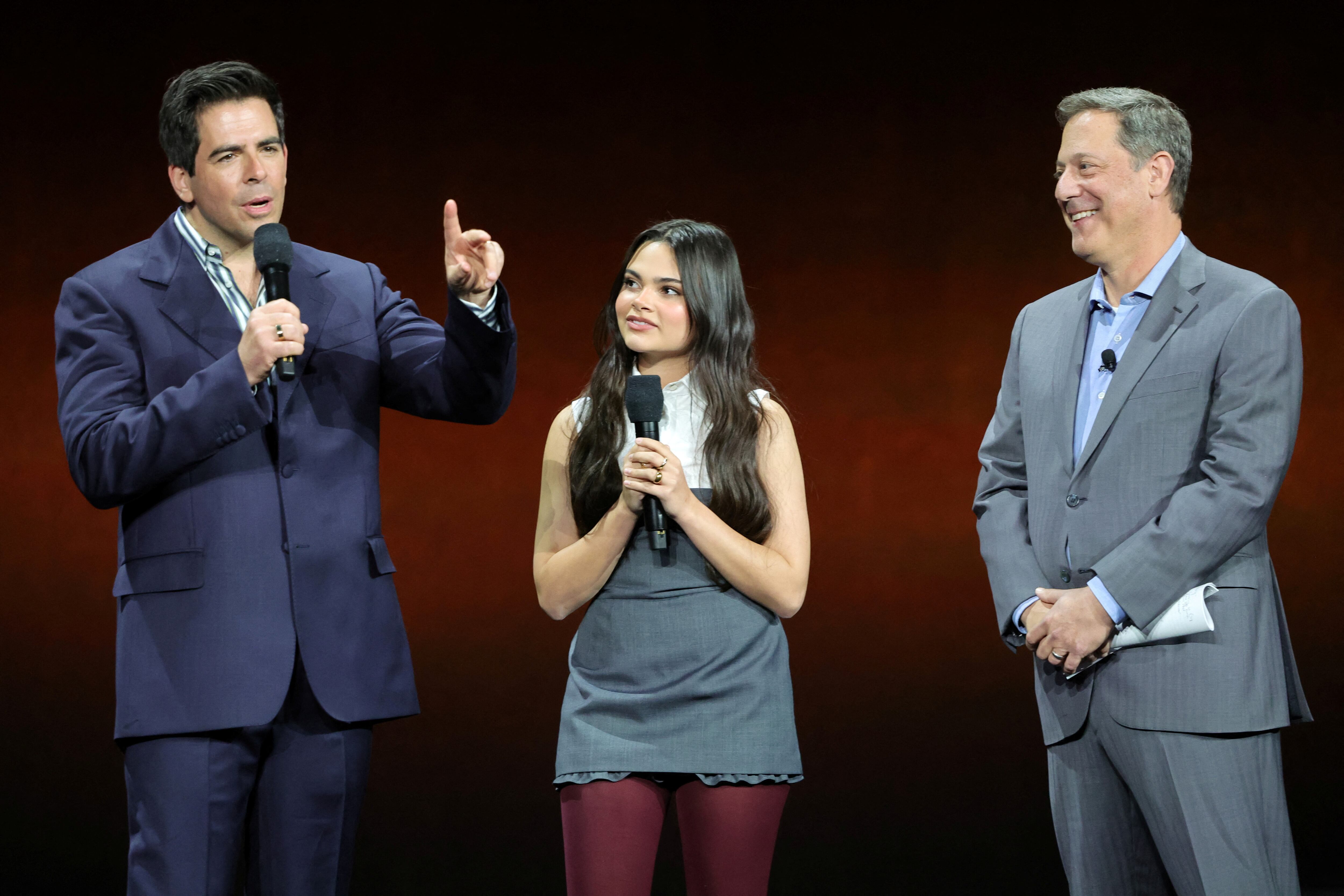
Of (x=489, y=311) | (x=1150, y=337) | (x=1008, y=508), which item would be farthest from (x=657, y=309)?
(x=1150, y=337)

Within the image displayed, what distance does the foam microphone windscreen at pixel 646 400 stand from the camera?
2.01 metres

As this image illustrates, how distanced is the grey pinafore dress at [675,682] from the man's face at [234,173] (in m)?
0.81

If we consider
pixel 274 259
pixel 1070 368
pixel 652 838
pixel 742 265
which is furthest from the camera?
pixel 742 265

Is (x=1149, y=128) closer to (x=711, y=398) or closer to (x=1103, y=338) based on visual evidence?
(x=1103, y=338)

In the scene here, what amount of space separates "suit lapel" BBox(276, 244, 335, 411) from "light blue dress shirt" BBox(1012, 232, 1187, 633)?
1.24 m

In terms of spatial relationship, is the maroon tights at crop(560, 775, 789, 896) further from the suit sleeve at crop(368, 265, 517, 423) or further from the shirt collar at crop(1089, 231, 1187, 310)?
the shirt collar at crop(1089, 231, 1187, 310)

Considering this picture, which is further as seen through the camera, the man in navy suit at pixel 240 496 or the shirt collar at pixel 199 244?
the shirt collar at pixel 199 244

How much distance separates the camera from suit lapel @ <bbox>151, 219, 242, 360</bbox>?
77.4 inches

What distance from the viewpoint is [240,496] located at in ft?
6.38

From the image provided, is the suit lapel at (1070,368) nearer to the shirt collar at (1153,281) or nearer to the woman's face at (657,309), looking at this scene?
the shirt collar at (1153,281)

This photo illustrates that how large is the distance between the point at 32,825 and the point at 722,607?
2786mm

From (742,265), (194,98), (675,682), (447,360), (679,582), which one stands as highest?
(742,265)

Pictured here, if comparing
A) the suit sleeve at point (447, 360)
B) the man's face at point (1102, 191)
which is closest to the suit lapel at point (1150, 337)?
the man's face at point (1102, 191)

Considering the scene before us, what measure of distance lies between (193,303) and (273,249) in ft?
0.64
